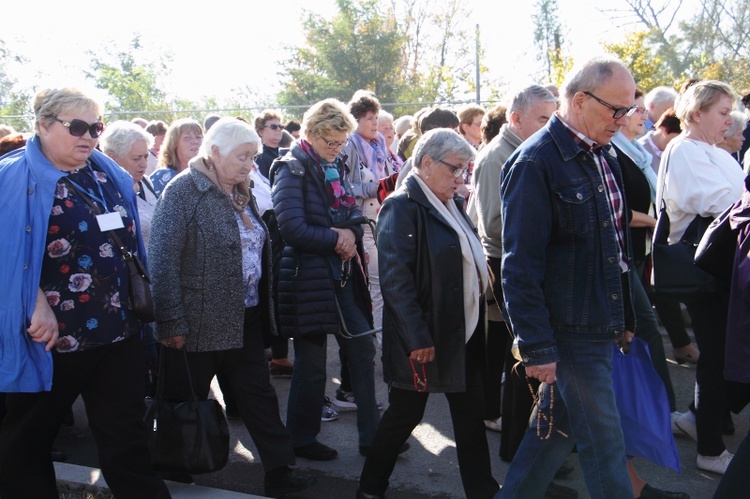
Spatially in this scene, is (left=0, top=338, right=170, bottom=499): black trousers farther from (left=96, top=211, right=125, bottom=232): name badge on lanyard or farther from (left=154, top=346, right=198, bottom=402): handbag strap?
(left=96, top=211, right=125, bottom=232): name badge on lanyard

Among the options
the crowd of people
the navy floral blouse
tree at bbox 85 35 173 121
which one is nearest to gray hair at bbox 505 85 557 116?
the crowd of people

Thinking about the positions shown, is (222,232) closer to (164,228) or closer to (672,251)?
(164,228)

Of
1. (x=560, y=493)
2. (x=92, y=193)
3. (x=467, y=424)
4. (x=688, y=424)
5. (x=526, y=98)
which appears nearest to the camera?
(x=92, y=193)

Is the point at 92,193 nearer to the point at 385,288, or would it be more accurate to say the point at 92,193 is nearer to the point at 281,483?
the point at 385,288

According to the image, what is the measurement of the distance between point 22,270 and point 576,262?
2.16m

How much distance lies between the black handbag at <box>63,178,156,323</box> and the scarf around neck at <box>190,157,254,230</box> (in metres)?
0.61

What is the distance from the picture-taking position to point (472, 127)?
692 cm

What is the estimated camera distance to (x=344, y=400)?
5535 millimetres

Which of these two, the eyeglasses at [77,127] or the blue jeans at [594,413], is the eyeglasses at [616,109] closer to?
the blue jeans at [594,413]

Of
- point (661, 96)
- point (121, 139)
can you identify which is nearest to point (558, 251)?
point (121, 139)

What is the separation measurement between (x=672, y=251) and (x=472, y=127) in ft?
10.1

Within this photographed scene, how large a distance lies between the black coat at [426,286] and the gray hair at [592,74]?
0.87m

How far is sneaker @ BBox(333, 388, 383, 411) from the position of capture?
5.45 meters

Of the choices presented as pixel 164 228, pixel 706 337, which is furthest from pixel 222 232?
pixel 706 337
